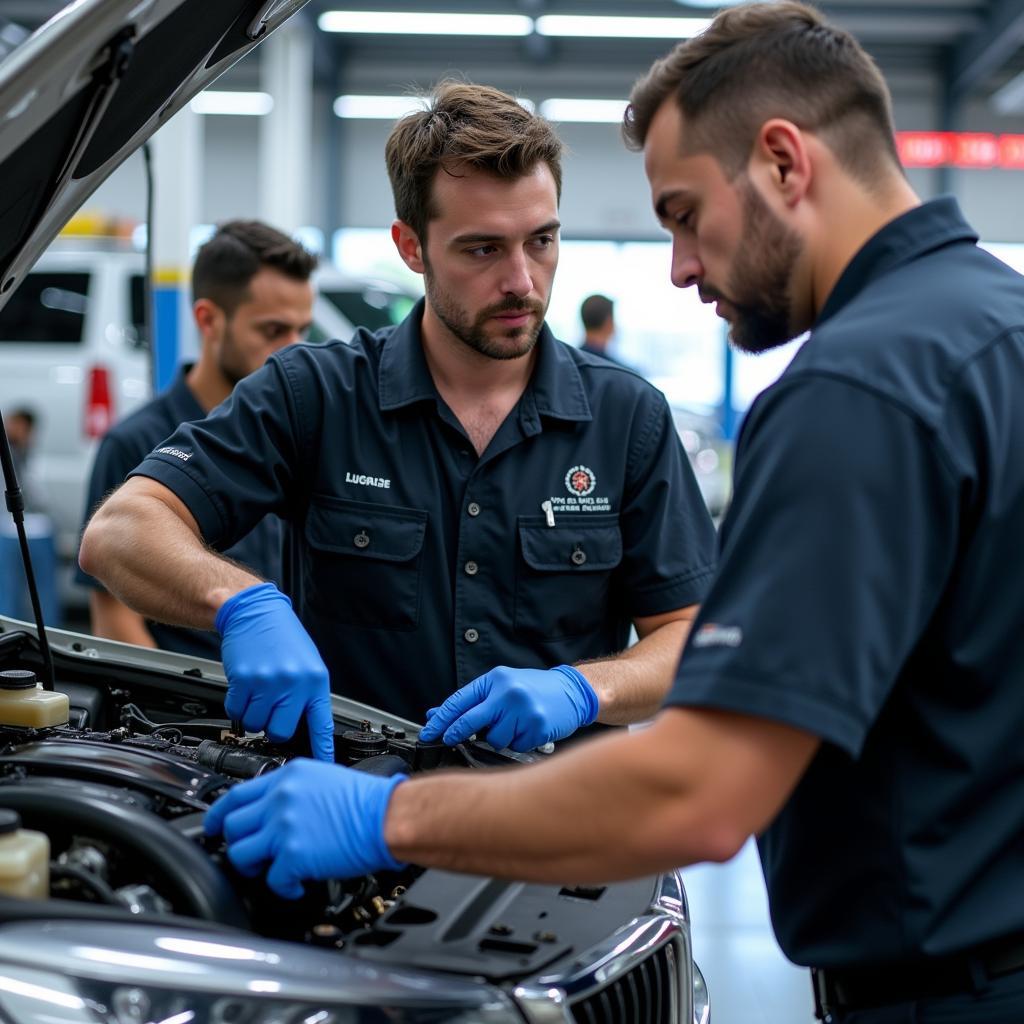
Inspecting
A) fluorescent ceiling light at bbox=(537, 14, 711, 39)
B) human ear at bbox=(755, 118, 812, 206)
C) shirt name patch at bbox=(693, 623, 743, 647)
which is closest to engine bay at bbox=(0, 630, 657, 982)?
shirt name patch at bbox=(693, 623, 743, 647)

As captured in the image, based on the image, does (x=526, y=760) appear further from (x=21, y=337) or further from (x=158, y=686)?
(x=21, y=337)

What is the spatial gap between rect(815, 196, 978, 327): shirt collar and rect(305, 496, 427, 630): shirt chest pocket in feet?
3.19

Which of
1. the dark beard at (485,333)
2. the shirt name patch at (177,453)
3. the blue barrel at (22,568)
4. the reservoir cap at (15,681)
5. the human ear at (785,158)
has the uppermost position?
the human ear at (785,158)

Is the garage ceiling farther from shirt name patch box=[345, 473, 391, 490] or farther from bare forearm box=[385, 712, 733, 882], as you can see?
bare forearm box=[385, 712, 733, 882]

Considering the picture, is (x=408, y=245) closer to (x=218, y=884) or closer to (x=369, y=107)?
(x=218, y=884)

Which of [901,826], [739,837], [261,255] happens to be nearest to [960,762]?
[901,826]

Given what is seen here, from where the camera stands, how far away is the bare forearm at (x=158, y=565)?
1.81 meters

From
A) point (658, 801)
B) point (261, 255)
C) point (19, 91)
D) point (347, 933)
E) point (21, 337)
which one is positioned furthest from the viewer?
point (21, 337)

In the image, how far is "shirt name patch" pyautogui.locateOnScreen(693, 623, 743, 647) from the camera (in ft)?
3.17

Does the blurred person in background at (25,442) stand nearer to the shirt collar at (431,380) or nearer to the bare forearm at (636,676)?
the shirt collar at (431,380)

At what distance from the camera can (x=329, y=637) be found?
1986 millimetres

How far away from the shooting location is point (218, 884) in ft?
3.86

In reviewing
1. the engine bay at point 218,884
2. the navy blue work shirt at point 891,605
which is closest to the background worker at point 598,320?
the engine bay at point 218,884

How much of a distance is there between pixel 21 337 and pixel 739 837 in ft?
22.0
